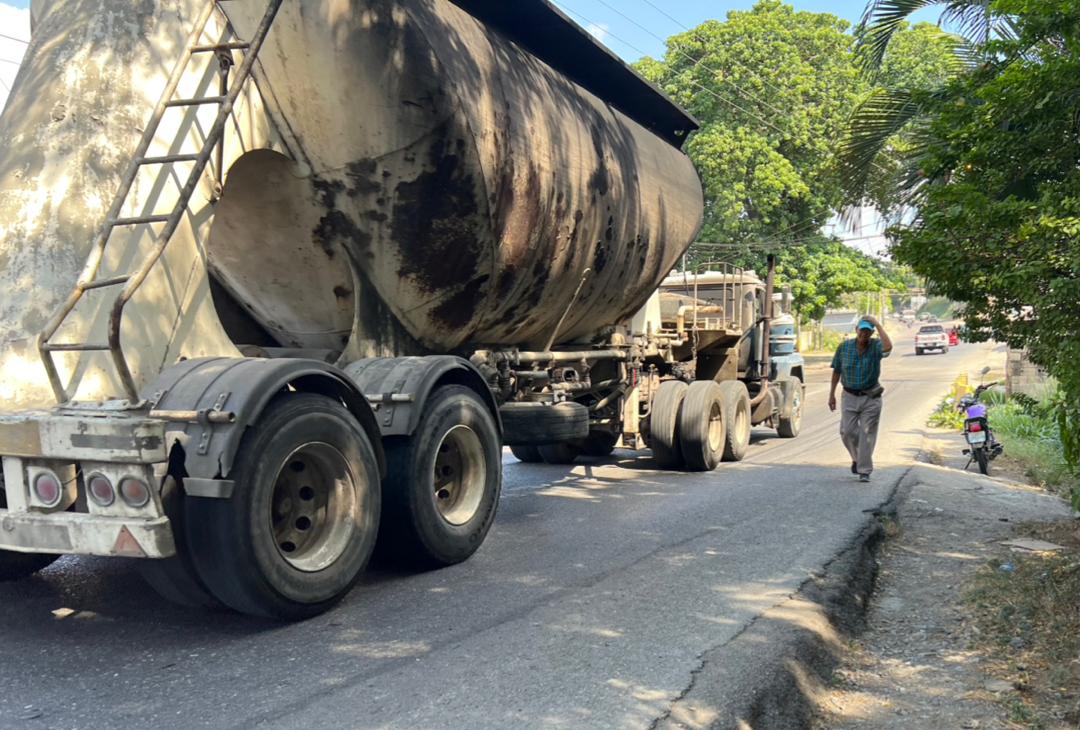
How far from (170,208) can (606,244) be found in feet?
13.5

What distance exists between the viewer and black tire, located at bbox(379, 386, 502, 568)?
523 centimetres

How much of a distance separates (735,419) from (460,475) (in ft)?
19.8

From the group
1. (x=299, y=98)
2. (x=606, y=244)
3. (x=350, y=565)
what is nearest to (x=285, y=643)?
(x=350, y=565)

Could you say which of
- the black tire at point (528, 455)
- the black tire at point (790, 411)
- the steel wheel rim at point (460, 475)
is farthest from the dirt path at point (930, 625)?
the black tire at point (790, 411)

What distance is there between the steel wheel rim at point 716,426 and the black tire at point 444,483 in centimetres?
516

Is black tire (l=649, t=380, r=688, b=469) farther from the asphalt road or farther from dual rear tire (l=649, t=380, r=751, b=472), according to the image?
the asphalt road

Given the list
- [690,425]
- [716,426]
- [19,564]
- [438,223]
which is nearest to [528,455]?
[690,425]

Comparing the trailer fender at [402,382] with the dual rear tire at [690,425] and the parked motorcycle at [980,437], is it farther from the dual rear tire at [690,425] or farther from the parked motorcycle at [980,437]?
the parked motorcycle at [980,437]

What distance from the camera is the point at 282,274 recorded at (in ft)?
19.4

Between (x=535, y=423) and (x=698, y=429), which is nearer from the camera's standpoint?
(x=535, y=423)

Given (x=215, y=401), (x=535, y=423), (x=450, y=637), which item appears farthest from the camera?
(x=535, y=423)

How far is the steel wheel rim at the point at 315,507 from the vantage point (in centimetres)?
448

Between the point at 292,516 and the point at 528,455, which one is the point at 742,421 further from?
the point at 292,516

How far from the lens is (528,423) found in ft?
24.2
